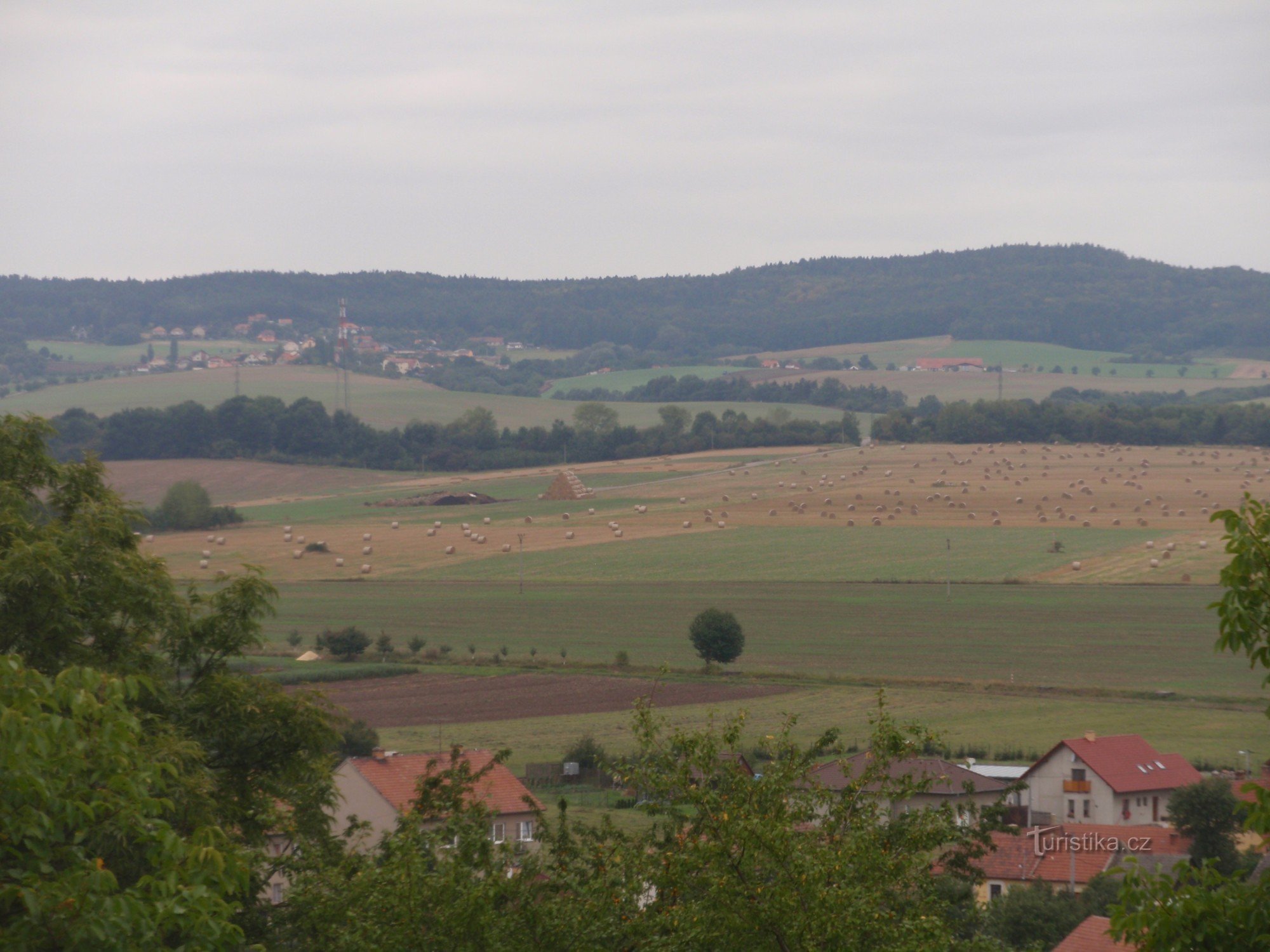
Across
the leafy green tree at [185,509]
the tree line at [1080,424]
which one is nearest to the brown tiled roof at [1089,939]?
the leafy green tree at [185,509]

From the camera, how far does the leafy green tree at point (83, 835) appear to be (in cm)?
683

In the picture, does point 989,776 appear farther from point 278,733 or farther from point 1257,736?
point 278,733

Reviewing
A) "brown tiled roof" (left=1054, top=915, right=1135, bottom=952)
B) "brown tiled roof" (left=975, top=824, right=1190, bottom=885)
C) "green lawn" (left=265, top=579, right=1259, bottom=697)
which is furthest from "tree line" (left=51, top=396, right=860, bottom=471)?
"brown tiled roof" (left=1054, top=915, right=1135, bottom=952)

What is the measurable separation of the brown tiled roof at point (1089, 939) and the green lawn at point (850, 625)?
2630 centimetres

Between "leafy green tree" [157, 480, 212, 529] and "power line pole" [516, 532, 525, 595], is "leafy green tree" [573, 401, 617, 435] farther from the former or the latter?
"power line pole" [516, 532, 525, 595]

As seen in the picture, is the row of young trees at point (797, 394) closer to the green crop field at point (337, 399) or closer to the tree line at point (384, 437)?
the green crop field at point (337, 399)

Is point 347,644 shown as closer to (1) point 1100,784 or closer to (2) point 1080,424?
(1) point 1100,784

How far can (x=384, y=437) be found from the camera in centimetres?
14388

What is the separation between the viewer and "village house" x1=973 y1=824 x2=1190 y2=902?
83.2ft

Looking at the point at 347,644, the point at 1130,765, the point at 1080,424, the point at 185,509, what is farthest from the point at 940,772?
the point at 1080,424

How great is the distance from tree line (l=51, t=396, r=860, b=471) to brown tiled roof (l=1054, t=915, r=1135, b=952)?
121 metres

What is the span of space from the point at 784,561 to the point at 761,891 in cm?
6804

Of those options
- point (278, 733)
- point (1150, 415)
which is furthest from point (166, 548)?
point (1150, 415)

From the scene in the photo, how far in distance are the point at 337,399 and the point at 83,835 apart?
167 meters
